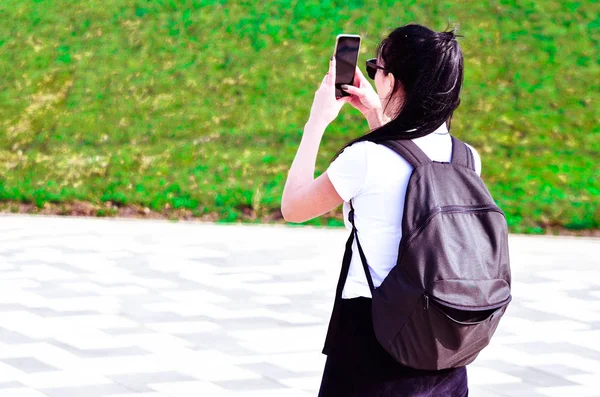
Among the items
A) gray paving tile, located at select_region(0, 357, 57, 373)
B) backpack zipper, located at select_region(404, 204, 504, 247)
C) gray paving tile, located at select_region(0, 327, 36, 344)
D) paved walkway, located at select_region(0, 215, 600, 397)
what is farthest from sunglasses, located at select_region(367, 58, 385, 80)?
gray paving tile, located at select_region(0, 327, 36, 344)

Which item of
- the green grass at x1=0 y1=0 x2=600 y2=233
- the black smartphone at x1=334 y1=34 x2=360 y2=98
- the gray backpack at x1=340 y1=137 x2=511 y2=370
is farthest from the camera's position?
the green grass at x1=0 y1=0 x2=600 y2=233

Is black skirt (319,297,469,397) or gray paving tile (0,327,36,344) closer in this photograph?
black skirt (319,297,469,397)

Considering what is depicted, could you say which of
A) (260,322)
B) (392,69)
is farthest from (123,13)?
Answer: (392,69)

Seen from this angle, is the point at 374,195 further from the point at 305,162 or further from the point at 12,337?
the point at 12,337

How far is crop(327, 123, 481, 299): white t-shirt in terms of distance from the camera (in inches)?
A: 108

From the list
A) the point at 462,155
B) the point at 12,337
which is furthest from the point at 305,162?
the point at 12,337

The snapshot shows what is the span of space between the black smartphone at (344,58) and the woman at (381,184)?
16 centimetres

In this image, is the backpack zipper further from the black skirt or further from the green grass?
the green grass

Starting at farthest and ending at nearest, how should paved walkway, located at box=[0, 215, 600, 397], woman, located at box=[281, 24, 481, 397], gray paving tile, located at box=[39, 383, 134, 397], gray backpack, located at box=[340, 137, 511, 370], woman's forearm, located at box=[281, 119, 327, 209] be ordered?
paved walkway, located at box=[0, 215, 600, 397], gray paving tile, located at box=[39, 383, 134, 397], woman's forearm, located at box=[281, 119, 327, 209], woman, located at box=[281, 24, 481, 397], gray backpack, located at box=[340, 137, 511, 370]

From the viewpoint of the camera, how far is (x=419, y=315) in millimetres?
2676

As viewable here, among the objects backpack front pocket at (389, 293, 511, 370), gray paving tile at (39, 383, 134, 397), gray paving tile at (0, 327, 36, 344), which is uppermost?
backpack front pocket at (389, 293, 511, 370)

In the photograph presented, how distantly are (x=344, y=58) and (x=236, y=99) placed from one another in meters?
13.1

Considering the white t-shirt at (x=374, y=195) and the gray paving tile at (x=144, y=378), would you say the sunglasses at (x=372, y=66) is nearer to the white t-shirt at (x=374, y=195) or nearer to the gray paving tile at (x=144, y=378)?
the white t-shirt at (x=374, y=195)

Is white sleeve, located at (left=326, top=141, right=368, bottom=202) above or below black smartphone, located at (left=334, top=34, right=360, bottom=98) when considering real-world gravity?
below
